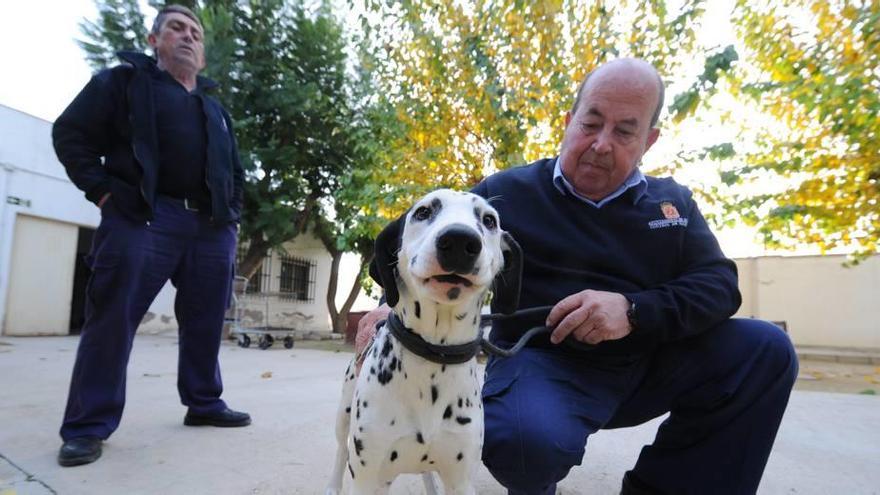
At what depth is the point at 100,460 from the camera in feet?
8.39

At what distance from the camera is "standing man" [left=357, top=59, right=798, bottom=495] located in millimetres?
1846

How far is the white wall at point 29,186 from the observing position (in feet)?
34.1

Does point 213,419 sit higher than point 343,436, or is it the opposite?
point 343,436

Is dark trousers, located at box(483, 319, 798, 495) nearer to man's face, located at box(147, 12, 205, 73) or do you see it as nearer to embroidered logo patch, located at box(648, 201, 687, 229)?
embroidered logo patch, located at box(648, 201, 687, 229)

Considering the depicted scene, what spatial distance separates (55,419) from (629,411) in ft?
11.2

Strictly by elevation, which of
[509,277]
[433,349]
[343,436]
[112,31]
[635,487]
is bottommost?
[635,487]

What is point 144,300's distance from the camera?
2916 millimetres

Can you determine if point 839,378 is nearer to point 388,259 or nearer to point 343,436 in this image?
point 343,436

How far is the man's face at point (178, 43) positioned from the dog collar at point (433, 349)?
2441 millimetres

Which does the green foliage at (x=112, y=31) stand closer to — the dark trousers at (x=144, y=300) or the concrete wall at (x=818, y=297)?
the dark trousers at (x=144, y=300)

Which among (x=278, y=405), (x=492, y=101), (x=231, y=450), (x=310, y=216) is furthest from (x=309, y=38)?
(x=231, y=450)

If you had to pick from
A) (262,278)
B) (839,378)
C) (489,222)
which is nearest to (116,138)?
(489,222)

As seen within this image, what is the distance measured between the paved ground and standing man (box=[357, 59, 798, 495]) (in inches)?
25.0

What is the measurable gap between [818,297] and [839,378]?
601 centimetres
